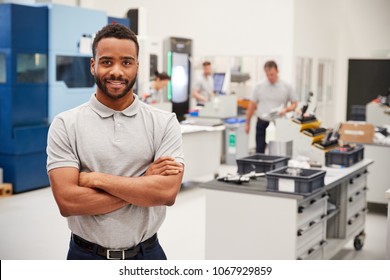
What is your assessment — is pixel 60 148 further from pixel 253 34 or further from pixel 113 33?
pixel 253 34

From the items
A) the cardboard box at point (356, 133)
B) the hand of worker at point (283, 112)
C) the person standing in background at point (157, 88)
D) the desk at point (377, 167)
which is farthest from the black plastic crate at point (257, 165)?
the person standing in background at point (157, 88)

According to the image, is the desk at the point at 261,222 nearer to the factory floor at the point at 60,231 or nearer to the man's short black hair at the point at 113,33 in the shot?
the factory floor at the point at 60,231

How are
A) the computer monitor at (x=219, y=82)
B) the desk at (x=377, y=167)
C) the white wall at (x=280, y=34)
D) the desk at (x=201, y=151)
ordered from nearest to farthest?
the desk at (x=377, y=167) < the white wall at (x=280, y=34) < the desk at (x=201, y=151) < the computer monitor at (x=219, y=82)

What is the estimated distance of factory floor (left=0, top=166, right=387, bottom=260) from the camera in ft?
7.02

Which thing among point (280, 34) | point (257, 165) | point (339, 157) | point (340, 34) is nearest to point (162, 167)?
point (257, 165)

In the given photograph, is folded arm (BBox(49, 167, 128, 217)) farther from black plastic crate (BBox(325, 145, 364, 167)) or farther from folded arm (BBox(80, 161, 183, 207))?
black plastic crate (BBox(325, 145, 364, 167))

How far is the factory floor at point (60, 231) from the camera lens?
2139mm

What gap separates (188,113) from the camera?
7.17 meters

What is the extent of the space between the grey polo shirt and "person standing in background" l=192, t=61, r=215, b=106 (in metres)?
Result: 5.78

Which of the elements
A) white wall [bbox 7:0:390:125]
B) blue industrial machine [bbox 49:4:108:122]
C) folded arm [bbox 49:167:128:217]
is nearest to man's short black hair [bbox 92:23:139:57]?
folded arm [bbox 49:167:128:217]

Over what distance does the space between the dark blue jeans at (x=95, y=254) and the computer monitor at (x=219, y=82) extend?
6245 millimetres
